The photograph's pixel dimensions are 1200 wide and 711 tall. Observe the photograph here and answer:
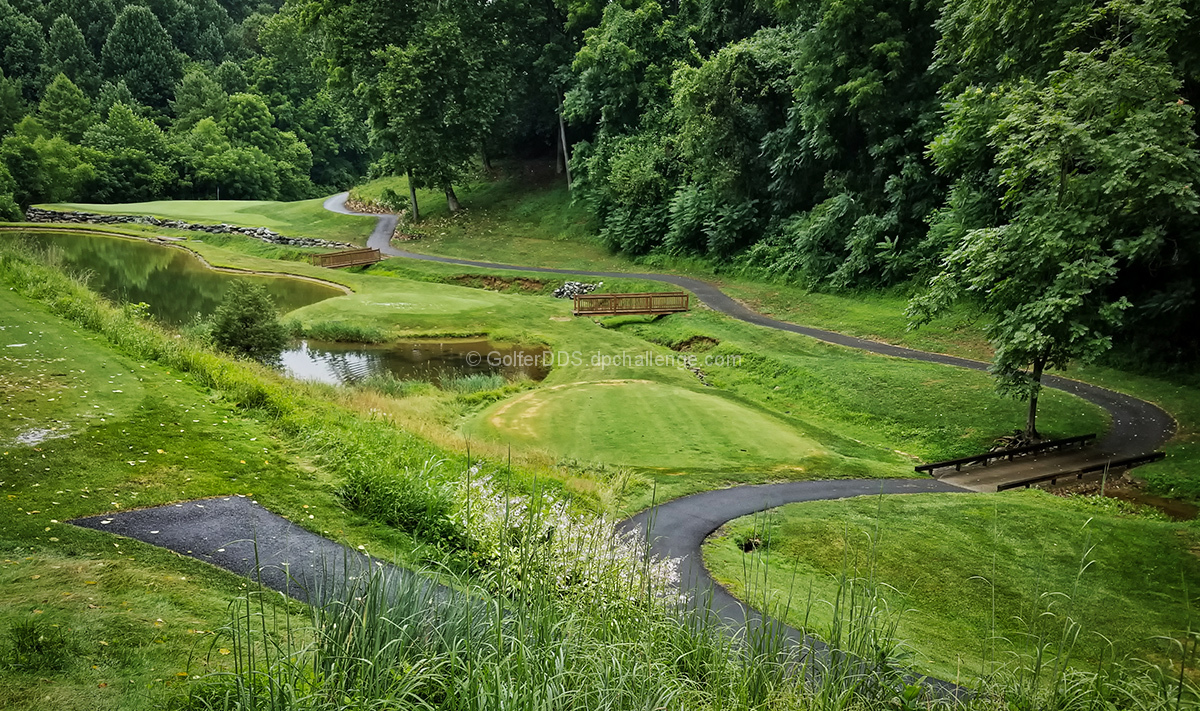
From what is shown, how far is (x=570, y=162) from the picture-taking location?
59.0 metres

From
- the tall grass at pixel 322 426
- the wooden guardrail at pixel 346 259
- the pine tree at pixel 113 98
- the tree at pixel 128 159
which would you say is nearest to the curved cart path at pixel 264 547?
the tall grass at pixel 322 426

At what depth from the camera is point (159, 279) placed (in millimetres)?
42906

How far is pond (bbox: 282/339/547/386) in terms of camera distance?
29.0 metres

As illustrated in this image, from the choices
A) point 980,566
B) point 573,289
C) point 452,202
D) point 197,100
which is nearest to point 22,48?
point 197,100

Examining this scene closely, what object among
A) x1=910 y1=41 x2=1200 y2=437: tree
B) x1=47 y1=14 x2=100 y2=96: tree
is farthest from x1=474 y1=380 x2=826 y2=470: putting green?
x1=47 y1=14 x2=100 y2=96: tree

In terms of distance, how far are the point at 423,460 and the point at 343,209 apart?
6160 cm

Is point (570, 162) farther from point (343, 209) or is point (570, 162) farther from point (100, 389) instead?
point (100, 389)

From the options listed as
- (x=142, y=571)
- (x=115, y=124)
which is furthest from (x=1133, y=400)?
(x=115, y=124)

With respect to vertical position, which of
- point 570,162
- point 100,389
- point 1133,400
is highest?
point 570,162

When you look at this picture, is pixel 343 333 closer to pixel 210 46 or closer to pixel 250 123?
pixel 250 123

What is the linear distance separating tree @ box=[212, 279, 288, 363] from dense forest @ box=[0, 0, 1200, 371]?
2292 centimetres

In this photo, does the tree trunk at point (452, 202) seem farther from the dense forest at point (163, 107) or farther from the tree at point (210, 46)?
the tree at point (210, 46)

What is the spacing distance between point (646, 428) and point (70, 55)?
345ft

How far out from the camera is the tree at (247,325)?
92.4ft
